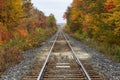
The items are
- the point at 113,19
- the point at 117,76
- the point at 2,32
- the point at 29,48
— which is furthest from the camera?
the point at 2,32

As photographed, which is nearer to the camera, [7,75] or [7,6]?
[7,75]

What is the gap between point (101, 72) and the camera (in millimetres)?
14445

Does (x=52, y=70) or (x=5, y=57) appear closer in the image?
(x=52, y=70)

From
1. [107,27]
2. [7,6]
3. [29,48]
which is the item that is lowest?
[29,48]

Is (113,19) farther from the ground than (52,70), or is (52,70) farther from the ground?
(113,19)

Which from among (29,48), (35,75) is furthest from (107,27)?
(35,75)

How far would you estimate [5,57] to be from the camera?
1839cm

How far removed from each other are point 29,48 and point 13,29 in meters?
11.4

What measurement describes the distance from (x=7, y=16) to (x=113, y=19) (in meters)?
16.9

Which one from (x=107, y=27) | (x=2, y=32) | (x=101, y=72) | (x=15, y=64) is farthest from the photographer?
(x=2, y=32)

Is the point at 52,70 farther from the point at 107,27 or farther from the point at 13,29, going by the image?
the point at 13,29

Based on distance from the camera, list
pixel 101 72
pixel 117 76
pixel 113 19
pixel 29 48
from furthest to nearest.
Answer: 1. pixel 29 48
2. pixel 113 19
3. pixel 101 72
4. pixel 117 76

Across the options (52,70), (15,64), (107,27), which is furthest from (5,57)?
(107,27)

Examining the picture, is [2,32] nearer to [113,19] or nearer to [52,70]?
[113,19]
